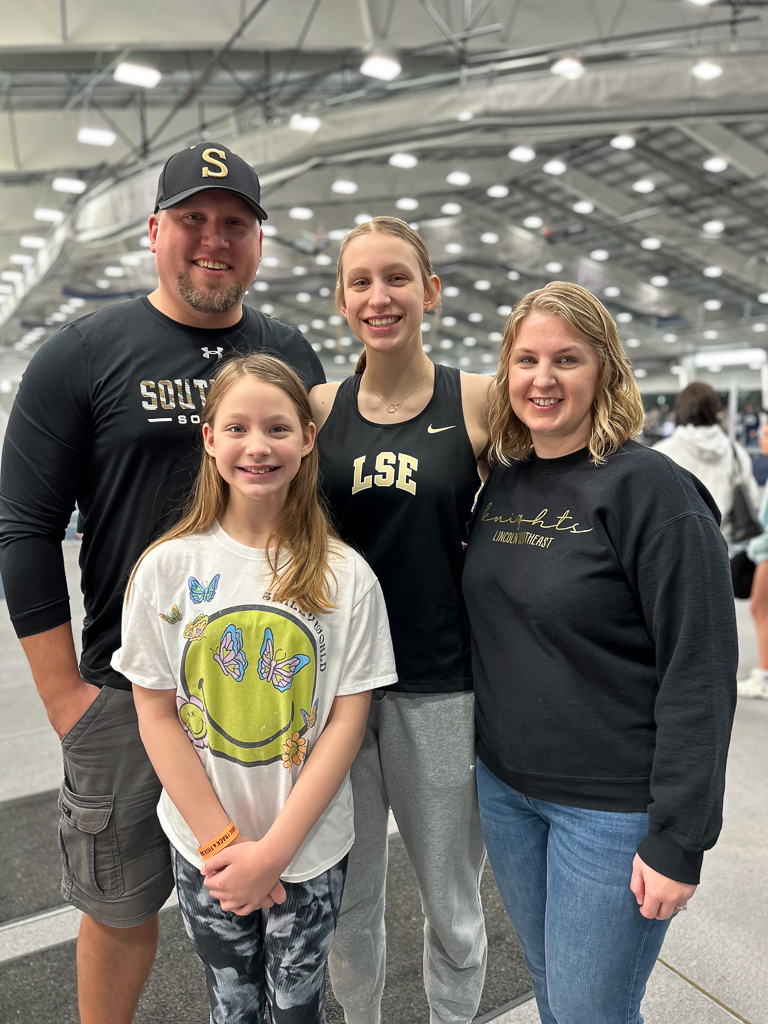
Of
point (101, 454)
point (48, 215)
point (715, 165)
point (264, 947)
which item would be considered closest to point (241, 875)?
point (264, 947)

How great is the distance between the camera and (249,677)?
3.65ft

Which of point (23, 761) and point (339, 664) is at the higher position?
point (339, 664)

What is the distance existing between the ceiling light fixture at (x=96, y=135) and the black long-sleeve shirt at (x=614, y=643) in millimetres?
7912

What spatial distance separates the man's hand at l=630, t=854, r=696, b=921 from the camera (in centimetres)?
99

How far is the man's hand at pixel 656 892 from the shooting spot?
989 millimetres

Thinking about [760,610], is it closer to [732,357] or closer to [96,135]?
[732,357]

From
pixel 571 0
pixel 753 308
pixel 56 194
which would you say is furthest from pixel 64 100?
pixel 753 308

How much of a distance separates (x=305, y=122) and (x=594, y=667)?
5829 millimetres

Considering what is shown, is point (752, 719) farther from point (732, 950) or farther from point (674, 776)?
point (674, 776)

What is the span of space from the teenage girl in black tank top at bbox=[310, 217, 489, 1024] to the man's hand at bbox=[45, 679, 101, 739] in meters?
0.52

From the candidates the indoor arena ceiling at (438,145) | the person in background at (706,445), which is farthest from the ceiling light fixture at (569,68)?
the person in background at (706,445)

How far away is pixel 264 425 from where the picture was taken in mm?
1153

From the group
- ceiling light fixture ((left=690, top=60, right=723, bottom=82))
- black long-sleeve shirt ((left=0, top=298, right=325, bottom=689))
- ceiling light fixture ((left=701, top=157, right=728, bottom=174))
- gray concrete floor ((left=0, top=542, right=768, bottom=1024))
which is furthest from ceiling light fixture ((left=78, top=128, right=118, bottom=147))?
black long-sleeve shirt ((left=0, top=298, right=325, bottom=689))

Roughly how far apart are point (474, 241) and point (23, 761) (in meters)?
8.41
